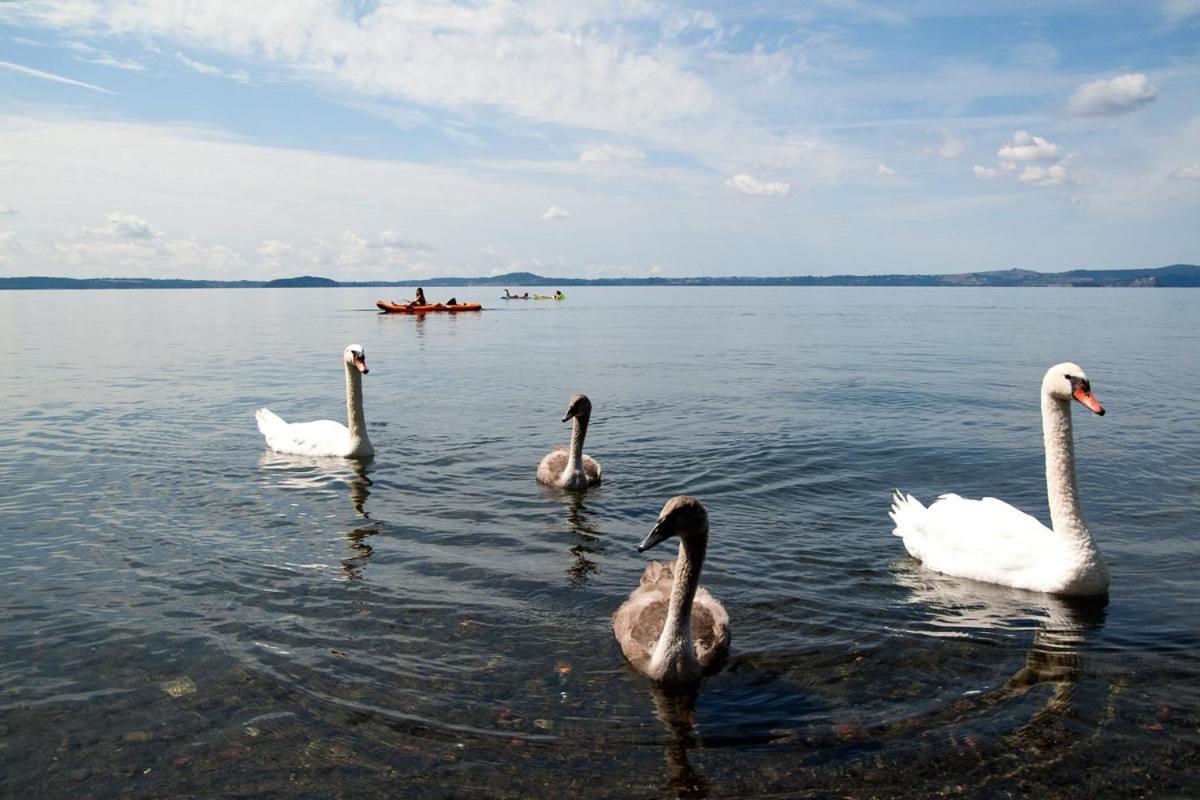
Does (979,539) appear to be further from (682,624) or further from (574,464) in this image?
(574,464)

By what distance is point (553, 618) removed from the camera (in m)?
9.31

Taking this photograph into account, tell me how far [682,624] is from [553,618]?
2100 mm

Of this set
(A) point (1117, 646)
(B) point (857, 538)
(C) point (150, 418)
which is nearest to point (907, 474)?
(B) point (857, 538)

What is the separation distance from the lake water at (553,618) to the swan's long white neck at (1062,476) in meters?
0.83

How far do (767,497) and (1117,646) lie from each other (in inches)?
251

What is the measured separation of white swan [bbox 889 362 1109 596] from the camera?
9734mm

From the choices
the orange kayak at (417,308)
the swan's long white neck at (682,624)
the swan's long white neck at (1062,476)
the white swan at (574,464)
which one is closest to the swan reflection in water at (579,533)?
the white swan at (574,464)

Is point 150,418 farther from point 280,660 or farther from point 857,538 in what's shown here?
point 857,538

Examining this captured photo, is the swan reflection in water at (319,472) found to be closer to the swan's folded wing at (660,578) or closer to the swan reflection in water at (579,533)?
the swan reflection in water at (579,533)

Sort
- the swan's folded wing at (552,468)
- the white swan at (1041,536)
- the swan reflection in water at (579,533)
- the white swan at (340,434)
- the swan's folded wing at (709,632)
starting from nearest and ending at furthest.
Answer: the swan's folded wing at (709,632) → the white swan at (1041,536) → the swan reflection in water at (579,533) → the swan's folded wing at (552,468) → the white swan at (340,434)

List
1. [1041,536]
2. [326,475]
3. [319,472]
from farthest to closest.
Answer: [319,472]
[326,475]
[1041,536]

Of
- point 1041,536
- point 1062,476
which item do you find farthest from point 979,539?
point 1062,476

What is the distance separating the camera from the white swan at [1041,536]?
9.73 meters

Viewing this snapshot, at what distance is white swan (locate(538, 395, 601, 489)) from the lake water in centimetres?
36
